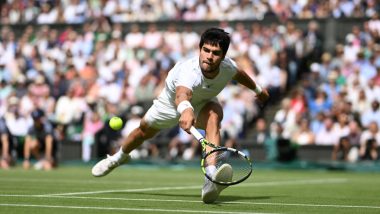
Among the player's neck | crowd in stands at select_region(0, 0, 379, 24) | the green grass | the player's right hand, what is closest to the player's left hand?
the green grass

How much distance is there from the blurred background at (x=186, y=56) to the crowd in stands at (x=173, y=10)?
0.04 metres

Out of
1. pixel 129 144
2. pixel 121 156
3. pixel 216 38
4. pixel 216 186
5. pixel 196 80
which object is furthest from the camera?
pixel 121 156

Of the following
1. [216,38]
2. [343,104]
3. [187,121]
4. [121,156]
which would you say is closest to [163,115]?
[121,156]

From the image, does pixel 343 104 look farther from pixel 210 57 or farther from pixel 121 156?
pixel 210 57

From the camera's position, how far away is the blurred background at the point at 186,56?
22.6 m

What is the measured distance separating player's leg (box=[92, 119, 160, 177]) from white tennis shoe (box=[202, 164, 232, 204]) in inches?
76.7

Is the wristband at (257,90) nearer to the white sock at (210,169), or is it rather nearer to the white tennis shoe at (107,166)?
the white tennis shoe at (107,166)

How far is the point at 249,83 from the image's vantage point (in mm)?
11422

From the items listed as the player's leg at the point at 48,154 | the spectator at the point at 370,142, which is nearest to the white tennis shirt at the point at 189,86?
the player's leg at the point at 48,154

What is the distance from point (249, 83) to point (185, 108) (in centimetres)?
197

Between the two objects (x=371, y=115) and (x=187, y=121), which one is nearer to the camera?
(x=187, y=121)

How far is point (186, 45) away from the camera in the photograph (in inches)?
1037

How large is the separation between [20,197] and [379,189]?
5808mm

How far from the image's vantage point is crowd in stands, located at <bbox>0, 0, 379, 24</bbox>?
25750 millimetres
